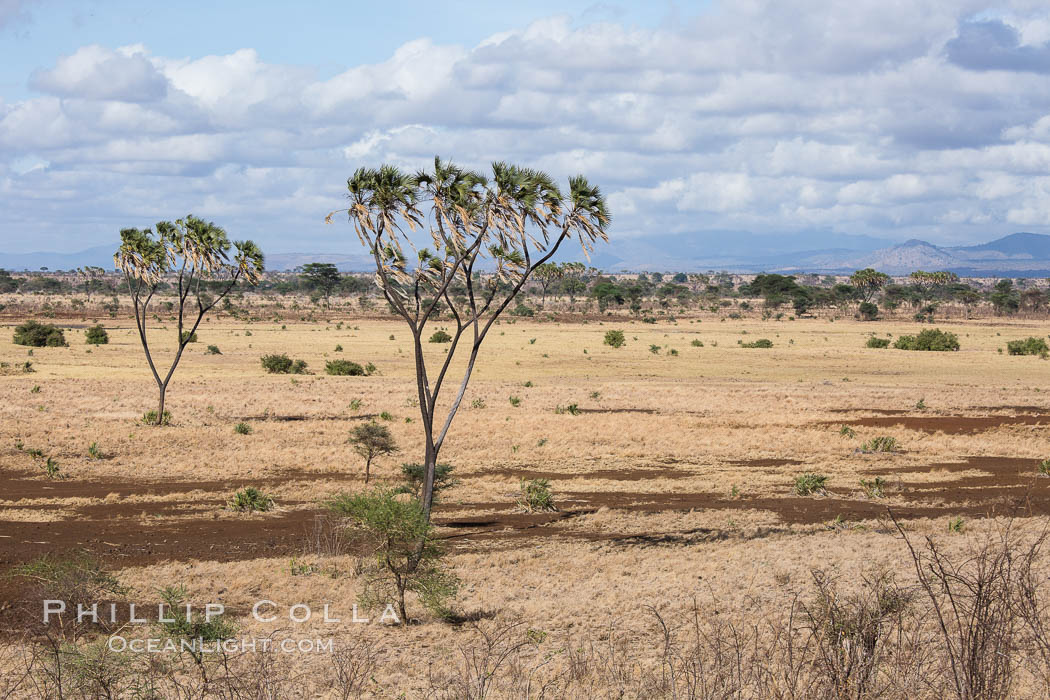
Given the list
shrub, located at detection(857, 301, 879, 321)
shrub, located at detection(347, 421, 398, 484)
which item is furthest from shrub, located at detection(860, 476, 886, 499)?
shrub, located at detection(857, 301, 879, 321)

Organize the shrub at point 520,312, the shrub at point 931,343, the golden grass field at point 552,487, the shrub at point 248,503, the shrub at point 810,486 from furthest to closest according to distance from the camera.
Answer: the shrub at point 520,312
the shrub at point 931,343
the shrub at point 810,486
the shrub at point 248,503
the golden grass field at point 552,487

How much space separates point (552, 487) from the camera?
2284 cm

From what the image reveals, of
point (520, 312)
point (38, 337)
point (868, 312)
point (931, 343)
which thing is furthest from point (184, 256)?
point (868, 312)

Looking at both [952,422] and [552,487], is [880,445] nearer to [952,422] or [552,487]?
[952,422]

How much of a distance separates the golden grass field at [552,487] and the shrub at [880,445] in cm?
71

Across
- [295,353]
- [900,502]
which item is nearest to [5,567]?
[900,502]

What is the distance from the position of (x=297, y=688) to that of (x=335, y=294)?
173m

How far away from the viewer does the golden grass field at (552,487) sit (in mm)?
12891

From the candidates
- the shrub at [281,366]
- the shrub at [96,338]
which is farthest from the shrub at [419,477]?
the shrub at [96,338]

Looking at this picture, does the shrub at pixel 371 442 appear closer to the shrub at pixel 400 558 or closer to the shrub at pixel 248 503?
the shrub at pixel 248 503

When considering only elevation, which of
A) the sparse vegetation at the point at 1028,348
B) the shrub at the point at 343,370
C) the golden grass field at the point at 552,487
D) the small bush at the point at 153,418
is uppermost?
the sparse vegetation at the point at 1028,348

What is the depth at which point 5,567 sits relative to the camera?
47.6 ft

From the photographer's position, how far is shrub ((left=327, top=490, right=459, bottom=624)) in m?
13.1

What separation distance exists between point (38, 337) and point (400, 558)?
59304 mm
